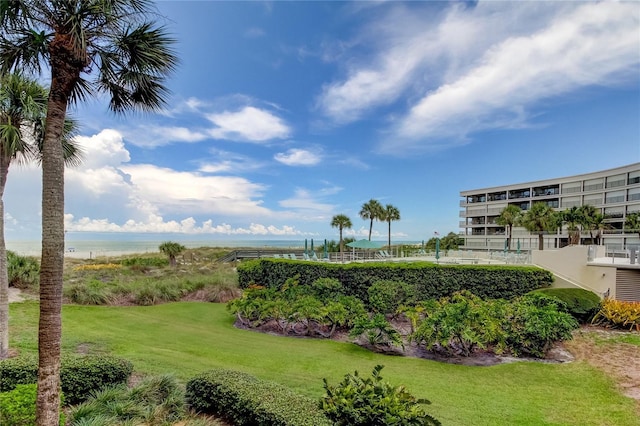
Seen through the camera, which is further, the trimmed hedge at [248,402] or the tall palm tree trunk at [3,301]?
the tall palm tree trunk at [3,301]

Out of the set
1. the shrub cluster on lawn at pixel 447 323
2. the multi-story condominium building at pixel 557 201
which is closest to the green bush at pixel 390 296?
the shrub cluster on lawn at pixel 447 323

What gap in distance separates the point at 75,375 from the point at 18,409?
1.14 meters

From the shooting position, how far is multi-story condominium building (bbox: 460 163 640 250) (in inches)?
1430

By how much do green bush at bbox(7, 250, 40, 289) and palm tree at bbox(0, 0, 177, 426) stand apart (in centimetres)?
1429

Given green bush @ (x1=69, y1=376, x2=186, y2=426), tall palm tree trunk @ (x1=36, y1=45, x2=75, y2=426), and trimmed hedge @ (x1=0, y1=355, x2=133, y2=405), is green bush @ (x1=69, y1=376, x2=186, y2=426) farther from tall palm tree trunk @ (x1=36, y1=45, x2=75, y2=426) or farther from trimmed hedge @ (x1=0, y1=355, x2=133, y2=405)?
tall palm tree trunk @ (x1=36, y1=45, x2=75, y2=426)

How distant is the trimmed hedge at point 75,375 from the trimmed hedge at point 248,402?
1.21 meters

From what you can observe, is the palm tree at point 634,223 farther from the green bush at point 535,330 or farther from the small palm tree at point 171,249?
the small palm tree at point 171,249

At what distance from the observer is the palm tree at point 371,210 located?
42.3 m

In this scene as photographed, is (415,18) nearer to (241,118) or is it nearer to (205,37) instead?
(205,37)

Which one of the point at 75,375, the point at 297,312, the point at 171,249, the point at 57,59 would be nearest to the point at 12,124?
the point at 57,59

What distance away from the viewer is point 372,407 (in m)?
3.52

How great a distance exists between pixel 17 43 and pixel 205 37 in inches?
313

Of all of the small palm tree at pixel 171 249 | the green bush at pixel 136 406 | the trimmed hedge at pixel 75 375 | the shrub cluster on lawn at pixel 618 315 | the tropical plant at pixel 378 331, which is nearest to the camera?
the green bush at pixel 136 406

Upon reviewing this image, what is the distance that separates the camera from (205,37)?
10.7 metres
